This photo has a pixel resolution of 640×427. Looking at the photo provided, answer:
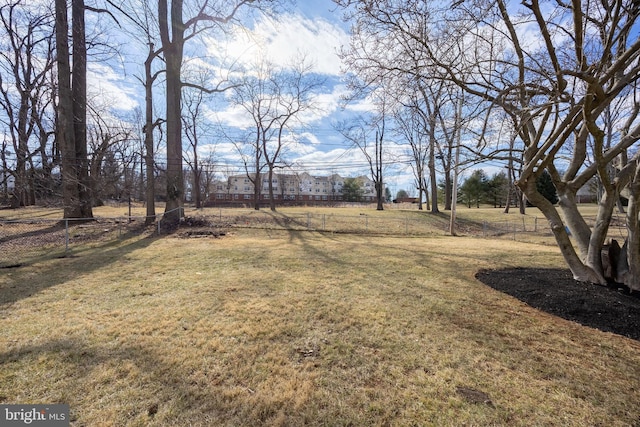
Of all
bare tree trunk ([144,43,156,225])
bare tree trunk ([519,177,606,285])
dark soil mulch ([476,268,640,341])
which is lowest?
dark soil mulch ([476,268,640,341])

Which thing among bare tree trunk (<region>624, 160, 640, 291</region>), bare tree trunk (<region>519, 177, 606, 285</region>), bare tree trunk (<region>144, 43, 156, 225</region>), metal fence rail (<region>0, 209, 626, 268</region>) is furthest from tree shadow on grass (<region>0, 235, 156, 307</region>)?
bare tree trunk (<region>624, 160, 640, 291</region>)

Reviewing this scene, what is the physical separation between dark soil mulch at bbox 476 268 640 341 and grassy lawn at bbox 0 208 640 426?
34 cm

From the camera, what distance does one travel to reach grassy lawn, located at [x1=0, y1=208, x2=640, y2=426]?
2.01 m

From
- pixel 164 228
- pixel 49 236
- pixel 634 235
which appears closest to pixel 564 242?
pixel 634 235

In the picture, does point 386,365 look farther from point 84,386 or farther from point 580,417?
point 84,386

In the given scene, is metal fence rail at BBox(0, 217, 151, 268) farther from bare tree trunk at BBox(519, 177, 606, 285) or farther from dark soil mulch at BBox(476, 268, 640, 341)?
bare tree trunk at BBox(519, 177, 606, 285)

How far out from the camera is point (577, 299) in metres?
4.25

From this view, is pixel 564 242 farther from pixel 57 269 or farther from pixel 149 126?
pixel 149 126

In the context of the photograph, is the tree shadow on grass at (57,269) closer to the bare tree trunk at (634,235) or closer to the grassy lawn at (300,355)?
the grassy lawn at (300,355)

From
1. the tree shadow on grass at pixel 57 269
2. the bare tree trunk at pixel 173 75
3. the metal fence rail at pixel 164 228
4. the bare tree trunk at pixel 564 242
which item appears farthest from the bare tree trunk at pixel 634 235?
the bare tree trunk at pixel 173 75

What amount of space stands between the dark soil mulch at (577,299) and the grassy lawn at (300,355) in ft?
1.12

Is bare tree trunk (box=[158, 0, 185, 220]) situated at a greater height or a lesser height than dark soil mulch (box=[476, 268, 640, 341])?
greater

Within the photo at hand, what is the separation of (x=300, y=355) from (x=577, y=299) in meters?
4.53

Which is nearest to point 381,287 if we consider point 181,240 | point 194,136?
point 181,240
